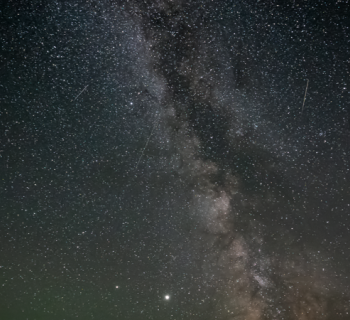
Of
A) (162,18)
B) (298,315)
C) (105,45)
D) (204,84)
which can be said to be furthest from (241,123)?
(298,315)

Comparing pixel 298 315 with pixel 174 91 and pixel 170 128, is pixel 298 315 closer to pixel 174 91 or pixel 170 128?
pixel 170 128

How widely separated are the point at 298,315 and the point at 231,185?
1.51 m

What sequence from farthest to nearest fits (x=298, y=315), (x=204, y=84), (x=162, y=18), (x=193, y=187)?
(x=298, y=315) < (x=193, y=187) < (x=204, y=84) < (x=162, y=18)

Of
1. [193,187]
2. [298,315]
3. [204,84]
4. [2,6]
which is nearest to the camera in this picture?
[2,6]

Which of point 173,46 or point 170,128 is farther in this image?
point 170,128

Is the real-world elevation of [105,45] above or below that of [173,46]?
below

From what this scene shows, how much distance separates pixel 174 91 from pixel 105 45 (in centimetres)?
58

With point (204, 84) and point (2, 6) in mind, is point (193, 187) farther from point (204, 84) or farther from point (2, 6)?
point (2, 6)

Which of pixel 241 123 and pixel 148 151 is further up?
pixel 241 123

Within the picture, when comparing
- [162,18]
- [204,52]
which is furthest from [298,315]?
[162,18]

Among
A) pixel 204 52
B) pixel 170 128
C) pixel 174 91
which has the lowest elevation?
Result: pixel 170 128

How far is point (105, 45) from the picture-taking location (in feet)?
4.99

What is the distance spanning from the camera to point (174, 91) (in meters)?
1.64

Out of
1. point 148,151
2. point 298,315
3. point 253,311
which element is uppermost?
point 148,151
